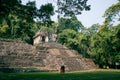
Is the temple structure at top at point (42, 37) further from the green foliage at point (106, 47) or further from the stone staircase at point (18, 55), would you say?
the stone staircase at point (18, 55)

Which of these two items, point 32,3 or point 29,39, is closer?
point 32,3

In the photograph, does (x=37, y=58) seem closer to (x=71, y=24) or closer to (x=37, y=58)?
(x=37, y=58)

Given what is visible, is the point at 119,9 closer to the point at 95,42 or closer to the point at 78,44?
the point at 95,42

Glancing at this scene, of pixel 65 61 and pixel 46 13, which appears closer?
pixel 46 13

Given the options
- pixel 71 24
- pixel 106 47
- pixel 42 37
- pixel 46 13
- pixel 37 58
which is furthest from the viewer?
pixel 71 24

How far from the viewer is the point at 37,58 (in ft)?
112

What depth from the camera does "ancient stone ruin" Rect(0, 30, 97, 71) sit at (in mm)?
30969

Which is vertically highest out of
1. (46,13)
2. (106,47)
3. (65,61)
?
(46,13)

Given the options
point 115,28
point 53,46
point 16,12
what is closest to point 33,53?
point 53,46

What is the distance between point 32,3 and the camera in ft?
53.6

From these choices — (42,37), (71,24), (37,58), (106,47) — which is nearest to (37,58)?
(37,58)

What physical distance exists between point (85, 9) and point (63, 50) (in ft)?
76.0

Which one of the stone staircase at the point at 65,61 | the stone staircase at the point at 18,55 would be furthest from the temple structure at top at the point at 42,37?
the stone staircase at the point at 18,55

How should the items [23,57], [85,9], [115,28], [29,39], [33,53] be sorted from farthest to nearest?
[29,39] < [115,28] < [33,53] < [23,57] < [85,9]
